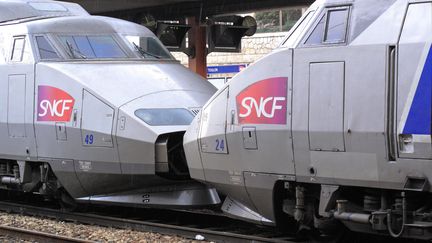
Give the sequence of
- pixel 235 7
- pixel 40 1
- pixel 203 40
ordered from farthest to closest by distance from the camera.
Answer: pixel 203 40
pixel 235 7
pixel 40 1

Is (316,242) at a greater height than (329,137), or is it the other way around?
(329,137)

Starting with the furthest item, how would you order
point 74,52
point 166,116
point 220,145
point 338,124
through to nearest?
point 74,52
point 166,116
point 220,145
point 338,124

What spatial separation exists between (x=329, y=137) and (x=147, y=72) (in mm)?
4638

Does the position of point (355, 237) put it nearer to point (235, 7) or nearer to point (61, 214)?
point (61, 214)

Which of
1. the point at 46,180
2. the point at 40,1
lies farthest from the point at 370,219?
the point at 40,1

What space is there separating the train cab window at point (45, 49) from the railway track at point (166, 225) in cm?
262

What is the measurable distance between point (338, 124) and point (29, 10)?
25.7 ft

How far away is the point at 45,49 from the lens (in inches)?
460

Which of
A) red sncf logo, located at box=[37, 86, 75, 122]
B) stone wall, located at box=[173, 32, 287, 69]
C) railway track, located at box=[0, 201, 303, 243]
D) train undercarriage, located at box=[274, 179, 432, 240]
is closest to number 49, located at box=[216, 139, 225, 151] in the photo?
train undercarriage, located at box=[274, 179, 432, 240]

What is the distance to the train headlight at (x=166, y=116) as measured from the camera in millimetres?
10195

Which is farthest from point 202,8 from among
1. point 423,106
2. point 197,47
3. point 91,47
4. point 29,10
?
point 423,106

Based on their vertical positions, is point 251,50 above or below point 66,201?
above

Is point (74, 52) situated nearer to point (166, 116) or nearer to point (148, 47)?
point (148, 47)

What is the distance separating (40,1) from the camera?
535 inches
